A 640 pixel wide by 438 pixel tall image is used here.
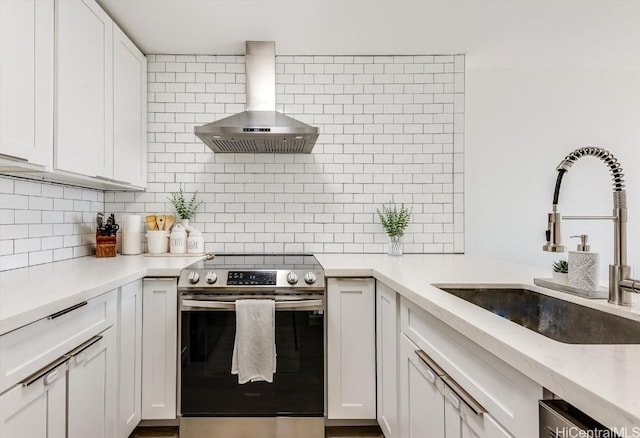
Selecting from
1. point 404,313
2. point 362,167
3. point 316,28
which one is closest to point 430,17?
point 316,28

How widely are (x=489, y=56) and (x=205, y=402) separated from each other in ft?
9.64

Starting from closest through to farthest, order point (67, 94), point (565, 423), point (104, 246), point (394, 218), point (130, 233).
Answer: point (565, 423) < point (67, 94) < point (104, 246) < point (130, 233) < point (394, 218)

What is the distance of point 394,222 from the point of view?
2516 mm

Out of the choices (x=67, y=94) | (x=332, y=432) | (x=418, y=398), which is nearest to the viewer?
(x=418, y=398)

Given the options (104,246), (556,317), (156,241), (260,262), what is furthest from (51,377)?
(556,317)

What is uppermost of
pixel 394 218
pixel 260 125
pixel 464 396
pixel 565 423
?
pixel 260 125

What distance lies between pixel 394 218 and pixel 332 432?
1378mm

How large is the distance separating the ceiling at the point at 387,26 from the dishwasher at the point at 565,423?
202 cm

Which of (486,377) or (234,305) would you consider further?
(234,305)

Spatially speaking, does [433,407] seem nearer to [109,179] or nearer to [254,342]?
[254,342]

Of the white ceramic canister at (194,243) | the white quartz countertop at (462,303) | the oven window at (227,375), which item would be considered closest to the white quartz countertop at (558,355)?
the white quartz countertop at (462,303)

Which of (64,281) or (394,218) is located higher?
(394,218)

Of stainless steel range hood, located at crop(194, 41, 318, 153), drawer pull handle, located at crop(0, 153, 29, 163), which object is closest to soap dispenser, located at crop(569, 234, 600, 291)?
stainless steel range hood, located at crop(194, 41, 318, 153)

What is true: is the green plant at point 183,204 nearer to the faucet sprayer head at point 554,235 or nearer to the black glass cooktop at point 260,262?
the black glass cooktop at point 260,262
